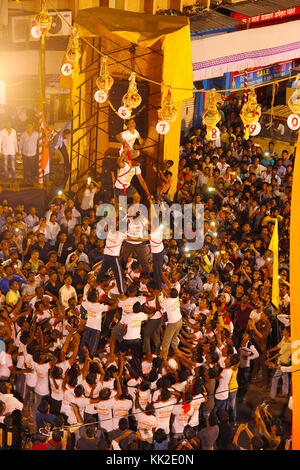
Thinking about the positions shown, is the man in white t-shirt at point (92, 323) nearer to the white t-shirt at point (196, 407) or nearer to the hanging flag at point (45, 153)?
the white t-shirt at point (196, 407)

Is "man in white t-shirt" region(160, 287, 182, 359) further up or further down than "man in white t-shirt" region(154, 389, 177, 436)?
further up

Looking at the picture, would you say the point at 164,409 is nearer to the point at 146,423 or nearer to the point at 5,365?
the point at 146,423

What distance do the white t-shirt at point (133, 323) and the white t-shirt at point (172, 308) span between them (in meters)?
0.30

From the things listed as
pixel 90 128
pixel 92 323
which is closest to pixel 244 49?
pixel 90 128

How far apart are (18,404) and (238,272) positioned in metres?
4.47

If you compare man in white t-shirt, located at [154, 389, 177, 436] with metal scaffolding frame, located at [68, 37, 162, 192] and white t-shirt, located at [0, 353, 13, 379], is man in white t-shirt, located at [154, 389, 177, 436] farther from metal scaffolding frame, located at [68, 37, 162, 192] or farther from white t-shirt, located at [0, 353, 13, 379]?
metal scaffolding frame, located at [68, 37, 162, 192]

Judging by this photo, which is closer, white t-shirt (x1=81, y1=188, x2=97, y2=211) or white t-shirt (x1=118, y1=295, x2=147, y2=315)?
white t-shirt (x1=118, y1=295, x2=147, y2=315)

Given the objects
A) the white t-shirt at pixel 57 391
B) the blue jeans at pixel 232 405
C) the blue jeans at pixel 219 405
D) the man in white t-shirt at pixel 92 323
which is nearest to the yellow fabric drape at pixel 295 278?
the blue jeans at pixel 219 405

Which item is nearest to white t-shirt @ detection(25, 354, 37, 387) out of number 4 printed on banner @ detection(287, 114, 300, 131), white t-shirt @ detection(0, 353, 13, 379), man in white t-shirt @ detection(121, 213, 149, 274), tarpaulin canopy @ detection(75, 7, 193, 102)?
white t-shirt @ detection(0, 353, 13, 379)

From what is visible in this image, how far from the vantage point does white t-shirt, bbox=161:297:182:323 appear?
9258 millimetres

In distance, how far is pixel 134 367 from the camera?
9219 millimetres

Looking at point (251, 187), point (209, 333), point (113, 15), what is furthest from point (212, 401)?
point (113, 15)

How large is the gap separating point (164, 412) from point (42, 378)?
4.97 feet

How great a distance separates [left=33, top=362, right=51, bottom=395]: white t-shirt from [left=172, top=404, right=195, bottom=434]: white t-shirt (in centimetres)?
152
